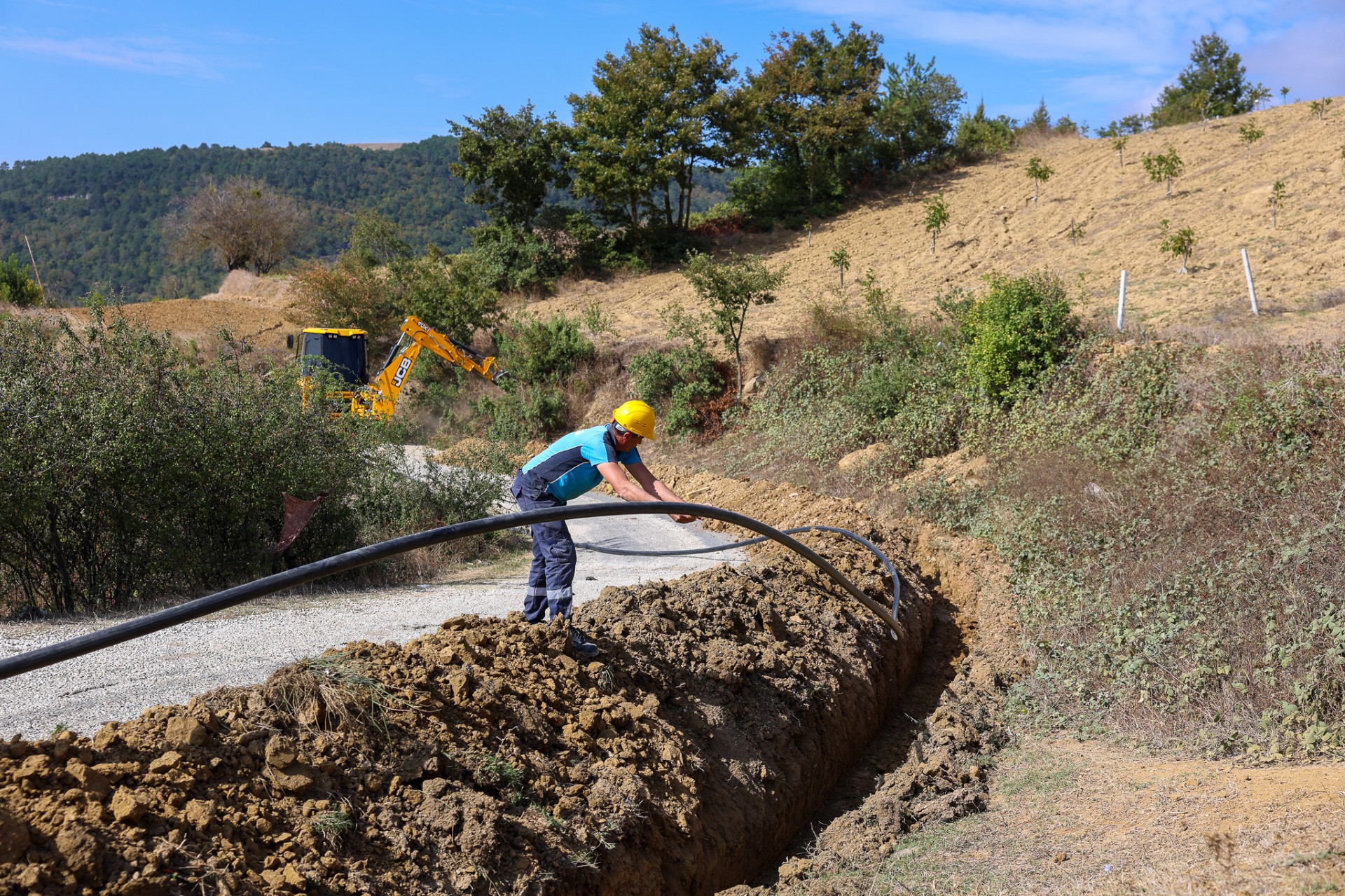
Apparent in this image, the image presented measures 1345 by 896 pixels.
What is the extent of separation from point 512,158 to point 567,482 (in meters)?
29.5

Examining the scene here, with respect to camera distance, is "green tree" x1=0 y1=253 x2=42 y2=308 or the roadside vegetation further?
"green tree" x1=0 y1=253 x2=42 y2=308

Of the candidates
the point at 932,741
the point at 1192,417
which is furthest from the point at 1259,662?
the point at 1192,417

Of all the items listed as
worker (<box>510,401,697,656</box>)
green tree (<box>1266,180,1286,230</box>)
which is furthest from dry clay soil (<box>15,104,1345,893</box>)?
green tree (<box>1266,180,1286,230</box>)

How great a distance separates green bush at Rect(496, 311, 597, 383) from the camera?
24.4 m

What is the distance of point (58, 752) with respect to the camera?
11.8 feet

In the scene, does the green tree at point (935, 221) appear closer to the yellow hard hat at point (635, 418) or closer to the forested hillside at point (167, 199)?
the yellow hard hat at point (635, 418)

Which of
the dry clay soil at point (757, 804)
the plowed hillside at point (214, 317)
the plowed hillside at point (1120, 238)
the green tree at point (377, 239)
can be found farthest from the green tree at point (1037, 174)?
the plowed hillside at point (214, 317)

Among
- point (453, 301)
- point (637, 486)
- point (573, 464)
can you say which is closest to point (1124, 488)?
point (637, 486)

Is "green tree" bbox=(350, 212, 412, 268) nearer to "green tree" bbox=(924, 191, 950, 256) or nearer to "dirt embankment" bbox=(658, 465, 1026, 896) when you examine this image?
"green tree" bbox=(924, 191, 950, 256)

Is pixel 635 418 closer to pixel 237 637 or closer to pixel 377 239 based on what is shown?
pixel 237 637

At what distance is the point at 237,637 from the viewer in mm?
7367

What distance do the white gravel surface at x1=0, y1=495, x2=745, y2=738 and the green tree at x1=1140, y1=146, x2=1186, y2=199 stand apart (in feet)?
68.4

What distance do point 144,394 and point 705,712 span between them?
6.39 metres

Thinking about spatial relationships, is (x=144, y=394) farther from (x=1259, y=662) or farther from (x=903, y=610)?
(x=1259, y=662)
